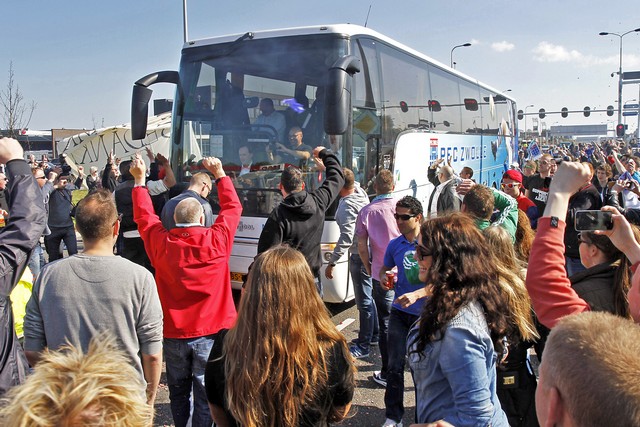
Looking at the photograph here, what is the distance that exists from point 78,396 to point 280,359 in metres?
1.00

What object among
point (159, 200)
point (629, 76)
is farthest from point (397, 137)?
point (629, 76)

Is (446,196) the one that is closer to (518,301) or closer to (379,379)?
(379,379)

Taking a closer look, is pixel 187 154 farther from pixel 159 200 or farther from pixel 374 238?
pixel 374 238

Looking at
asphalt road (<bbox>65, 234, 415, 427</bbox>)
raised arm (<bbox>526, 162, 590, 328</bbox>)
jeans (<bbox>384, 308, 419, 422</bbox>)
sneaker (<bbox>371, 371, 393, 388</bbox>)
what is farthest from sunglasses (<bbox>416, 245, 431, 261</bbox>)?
sneaker (<bbox>371, 371, 393, 388</bbox>)

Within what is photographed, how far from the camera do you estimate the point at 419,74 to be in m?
9.77

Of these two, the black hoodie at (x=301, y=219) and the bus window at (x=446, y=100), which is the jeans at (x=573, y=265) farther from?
the bus window at (x=446, y=100)

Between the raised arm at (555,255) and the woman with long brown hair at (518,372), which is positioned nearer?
the raised arm at (555,255)

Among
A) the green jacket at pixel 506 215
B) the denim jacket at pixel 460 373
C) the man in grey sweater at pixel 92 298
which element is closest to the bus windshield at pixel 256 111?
the green jacket at pixel 506 215

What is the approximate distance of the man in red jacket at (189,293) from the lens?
11.9ft

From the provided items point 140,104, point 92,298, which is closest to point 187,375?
point 92,298

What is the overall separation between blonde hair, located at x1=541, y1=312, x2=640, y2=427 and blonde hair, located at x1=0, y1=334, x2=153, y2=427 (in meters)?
1.04

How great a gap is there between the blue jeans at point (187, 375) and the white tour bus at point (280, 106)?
2.97 meters

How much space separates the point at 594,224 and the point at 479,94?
1321 cm

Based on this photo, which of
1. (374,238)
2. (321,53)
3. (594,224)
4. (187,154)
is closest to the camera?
(594,224)
